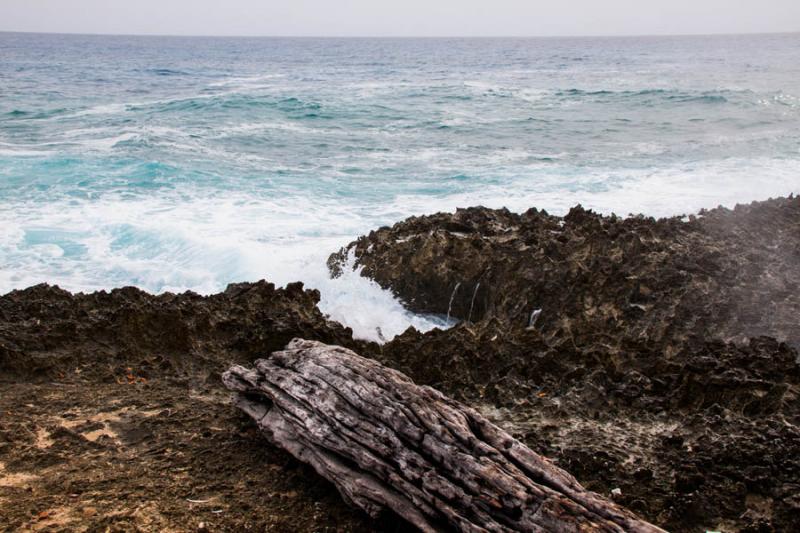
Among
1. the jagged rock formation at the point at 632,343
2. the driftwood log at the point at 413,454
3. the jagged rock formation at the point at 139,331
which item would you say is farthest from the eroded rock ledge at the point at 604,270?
the driftwood log at the point at 413,454

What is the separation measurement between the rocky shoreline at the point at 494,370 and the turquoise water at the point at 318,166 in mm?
1563

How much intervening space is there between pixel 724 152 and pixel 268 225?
13.4m

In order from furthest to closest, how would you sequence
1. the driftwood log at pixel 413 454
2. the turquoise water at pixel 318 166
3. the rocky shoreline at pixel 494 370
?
the turquoise water at pixel 318 166 → the rocky shoreline at pixel 494 370 → the driftwood log at pixel 413 454

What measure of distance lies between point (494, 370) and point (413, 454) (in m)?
2.19

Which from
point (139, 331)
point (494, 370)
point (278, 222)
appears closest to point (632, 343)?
point (494, 370)

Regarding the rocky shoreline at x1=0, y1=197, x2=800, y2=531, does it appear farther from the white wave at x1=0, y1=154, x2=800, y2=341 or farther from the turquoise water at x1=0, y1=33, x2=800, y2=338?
the turquoise water at x1=0, y1=33, x2=800, y2=338

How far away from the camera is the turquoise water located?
428 inches

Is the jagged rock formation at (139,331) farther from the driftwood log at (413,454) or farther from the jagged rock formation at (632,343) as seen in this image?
the driftwood log at (413,454)

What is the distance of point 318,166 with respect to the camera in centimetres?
1800

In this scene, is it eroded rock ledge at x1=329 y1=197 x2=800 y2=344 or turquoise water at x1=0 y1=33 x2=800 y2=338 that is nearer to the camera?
eroded rock ledge at x1=329 y1=197 x2=800 y2=344

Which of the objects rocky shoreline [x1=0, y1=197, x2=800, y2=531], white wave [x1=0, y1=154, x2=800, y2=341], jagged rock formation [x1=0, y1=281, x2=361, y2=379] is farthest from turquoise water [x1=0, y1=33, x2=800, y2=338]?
jagged rock formation [x1=0, y1=281, x2=361, y2=379]

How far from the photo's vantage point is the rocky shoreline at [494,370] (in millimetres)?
4070

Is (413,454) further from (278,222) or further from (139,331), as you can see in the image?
(278,222)

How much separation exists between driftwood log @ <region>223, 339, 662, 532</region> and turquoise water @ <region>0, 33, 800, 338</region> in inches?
150
